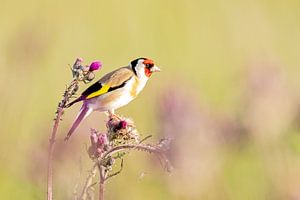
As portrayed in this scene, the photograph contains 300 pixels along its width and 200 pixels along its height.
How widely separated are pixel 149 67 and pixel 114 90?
27 centimetres

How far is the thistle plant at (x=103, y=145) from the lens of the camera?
12.8 feet

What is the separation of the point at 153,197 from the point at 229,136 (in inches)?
34.3

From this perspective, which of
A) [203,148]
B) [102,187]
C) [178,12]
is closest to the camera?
[102,187]

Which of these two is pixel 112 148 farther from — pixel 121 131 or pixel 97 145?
pixel 121 131

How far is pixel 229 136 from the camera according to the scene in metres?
4.79

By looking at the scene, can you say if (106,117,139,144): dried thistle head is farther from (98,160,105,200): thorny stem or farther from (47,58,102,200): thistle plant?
(47,58,102,200): thistle plant

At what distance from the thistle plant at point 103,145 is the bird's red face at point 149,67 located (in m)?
0.56

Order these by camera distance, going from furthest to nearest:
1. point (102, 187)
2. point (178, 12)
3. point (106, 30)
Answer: point (178, 12) → point (106, 30) → point (102, 187)

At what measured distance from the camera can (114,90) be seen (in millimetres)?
4648

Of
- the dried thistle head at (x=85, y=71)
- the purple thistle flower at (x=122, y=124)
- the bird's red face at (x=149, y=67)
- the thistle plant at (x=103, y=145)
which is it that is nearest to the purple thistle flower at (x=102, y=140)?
the thistle plant at (x=103, y=145)

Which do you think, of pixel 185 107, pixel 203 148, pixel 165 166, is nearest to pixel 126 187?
pixel 185 107

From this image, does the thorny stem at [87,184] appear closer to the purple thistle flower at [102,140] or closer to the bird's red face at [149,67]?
the purple thistle flower at [102,140]

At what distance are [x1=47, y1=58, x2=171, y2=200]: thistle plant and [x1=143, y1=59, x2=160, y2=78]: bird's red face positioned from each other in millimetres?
558

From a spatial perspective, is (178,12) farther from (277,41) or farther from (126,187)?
(126,187)
